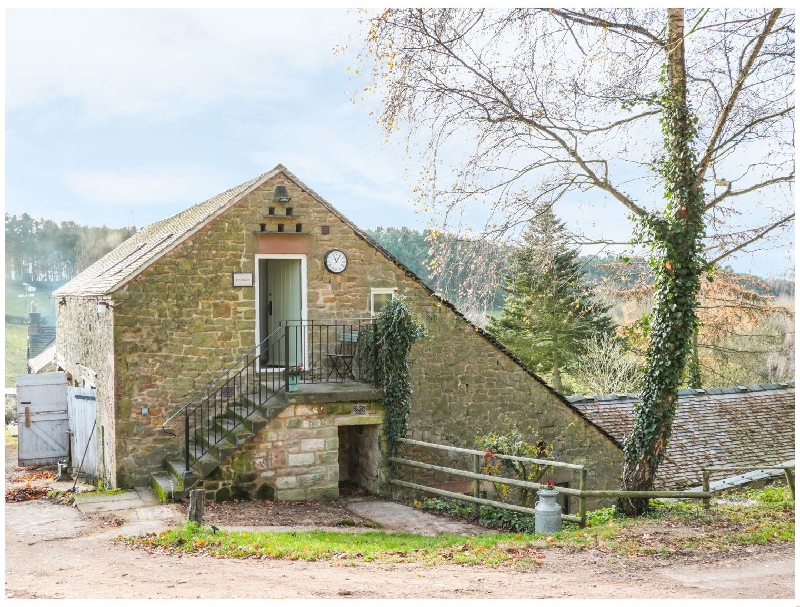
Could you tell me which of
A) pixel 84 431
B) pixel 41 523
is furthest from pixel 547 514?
pixel 84 431

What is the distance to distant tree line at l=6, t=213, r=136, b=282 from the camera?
3034 centimetres

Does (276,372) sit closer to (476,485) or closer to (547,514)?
(476,485)

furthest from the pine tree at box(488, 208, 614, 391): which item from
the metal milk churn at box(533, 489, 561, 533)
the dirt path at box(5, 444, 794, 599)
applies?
the dirt path at box(5, 444, 794, 599)

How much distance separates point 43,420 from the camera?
14250 millimetres

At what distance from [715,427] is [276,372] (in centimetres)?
1033

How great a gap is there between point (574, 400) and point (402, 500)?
6.15 metres

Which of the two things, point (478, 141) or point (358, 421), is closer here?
point (478, 141)

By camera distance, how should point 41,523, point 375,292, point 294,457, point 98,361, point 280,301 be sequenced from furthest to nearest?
point 280,301 → point 375,292 → point 98,361 → point 294,457 → point 41,523

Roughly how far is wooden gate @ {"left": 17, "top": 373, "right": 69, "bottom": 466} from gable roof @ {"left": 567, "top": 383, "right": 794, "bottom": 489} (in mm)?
11126

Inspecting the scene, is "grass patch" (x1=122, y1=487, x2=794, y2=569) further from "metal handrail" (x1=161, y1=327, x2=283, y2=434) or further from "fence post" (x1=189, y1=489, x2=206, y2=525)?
"metal handrail" (x1=161, y1=327, x2=283, y2=434)

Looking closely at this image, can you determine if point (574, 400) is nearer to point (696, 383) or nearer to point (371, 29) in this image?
point (696, 383)

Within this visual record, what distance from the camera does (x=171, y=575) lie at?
6.46m

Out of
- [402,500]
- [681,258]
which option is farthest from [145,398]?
[681,258]

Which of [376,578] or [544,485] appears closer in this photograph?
[376,578]
